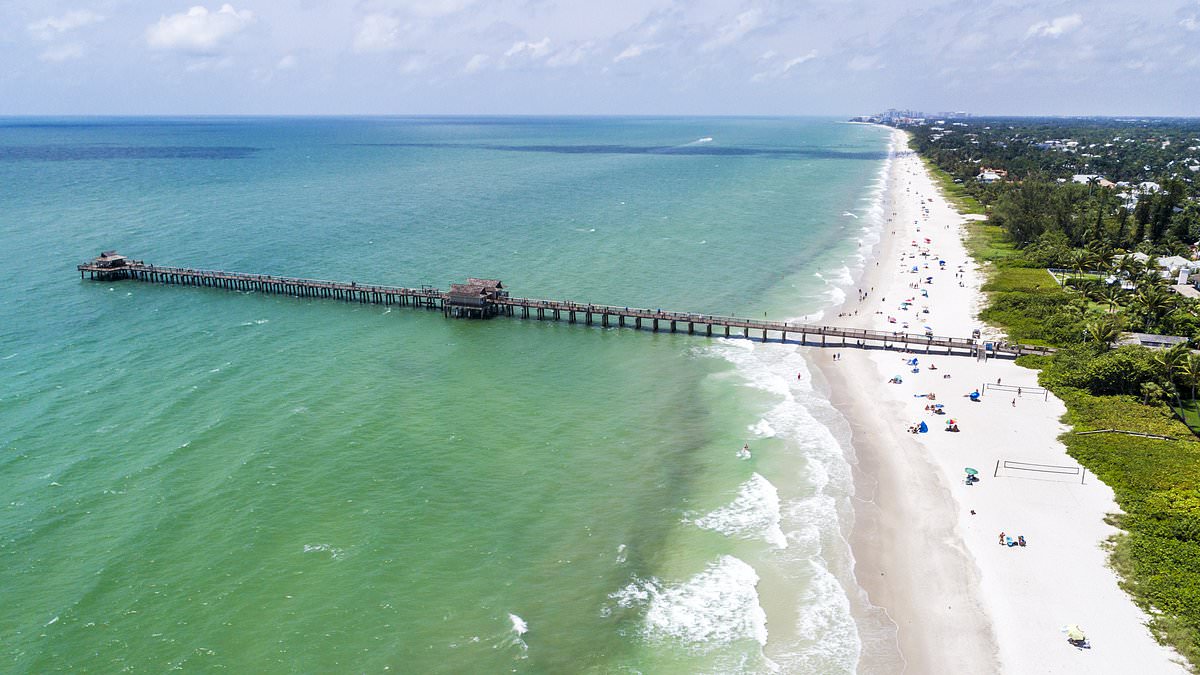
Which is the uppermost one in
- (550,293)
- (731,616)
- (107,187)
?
(107,187)

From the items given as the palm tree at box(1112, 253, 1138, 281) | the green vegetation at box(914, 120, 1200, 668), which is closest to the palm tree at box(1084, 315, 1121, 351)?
the green vegetation at box(914, 120, 1200, 668)

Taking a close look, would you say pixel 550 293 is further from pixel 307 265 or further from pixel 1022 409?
pixel 1022 409

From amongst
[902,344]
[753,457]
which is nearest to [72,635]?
[753,457]

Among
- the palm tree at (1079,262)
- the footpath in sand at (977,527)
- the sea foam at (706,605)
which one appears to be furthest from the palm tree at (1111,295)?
the sea foam at (706,605)

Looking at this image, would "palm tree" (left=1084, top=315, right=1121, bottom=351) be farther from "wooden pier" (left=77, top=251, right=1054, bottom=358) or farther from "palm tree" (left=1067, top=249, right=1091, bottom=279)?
"palm tree" (left=1067, top=249, right=1091, bottom=279)

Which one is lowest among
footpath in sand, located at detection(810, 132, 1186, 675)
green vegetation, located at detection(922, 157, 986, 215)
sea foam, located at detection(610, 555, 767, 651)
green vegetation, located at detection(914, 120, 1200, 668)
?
sea foam, located at detection(610, 555, 767, 651)

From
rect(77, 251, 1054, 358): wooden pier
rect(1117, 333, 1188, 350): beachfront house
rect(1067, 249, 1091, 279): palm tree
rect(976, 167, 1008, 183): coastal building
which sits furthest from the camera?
rect(976, 167, 1008, 183): coastal building

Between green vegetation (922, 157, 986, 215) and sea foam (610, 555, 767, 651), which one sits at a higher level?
green vegetation (922, 157, 986, 215)
